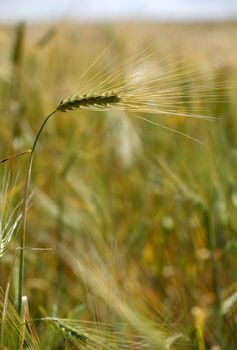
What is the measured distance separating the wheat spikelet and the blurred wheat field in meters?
0.03

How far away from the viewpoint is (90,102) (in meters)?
0.75

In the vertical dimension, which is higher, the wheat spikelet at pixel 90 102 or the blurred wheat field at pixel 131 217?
the wheat spikelet at pixel 90 102

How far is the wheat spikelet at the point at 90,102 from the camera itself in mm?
748

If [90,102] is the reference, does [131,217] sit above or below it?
below

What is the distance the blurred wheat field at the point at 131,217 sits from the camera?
0.88 m

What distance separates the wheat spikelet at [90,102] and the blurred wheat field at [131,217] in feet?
0.09

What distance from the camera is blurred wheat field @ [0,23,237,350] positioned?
34.6 inches

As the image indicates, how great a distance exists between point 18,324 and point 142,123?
4.92ft

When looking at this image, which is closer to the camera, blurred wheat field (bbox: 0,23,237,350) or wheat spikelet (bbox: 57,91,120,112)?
wheat spikelet (bbox: 57,91,120,112)

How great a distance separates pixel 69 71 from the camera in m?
2.98

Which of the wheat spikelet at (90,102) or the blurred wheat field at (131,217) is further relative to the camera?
the blurred wheat field at (131,217)

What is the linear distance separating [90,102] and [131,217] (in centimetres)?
102

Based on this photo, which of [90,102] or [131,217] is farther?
[131,217]

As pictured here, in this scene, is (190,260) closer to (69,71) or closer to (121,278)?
(121,278)
